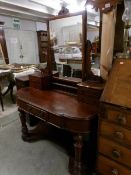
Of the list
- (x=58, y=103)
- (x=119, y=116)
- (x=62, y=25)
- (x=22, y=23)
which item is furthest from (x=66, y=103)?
A: (x=22, y=23)

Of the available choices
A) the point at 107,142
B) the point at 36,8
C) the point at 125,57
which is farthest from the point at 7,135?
the point at 36,8

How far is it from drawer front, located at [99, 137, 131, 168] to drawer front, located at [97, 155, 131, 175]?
6 cm

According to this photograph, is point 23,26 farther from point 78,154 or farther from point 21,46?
point 78,154

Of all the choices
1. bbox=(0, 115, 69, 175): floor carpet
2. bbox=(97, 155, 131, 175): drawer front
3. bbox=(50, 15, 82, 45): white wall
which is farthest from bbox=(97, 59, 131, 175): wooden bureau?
bbox=(50, 15, 82, 45): white wall

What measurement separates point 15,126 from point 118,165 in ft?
6.00

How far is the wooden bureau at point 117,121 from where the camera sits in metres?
1.15

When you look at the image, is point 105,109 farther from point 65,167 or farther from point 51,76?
point 51,76

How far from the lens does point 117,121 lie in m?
1.19

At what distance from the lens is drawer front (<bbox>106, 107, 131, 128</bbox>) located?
1122 millimetres

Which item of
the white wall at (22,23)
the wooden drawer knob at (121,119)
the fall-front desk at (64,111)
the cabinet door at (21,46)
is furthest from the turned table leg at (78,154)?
the white wall at (22,23)

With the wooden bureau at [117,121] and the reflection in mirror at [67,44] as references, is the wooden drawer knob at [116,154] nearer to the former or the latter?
the wooden bureau at [117,121]

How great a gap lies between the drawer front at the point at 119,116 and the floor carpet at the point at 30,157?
0.88 m

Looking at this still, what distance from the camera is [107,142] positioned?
4.33 feet

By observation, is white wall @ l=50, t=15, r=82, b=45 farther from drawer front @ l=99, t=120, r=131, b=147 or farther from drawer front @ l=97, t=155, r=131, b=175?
drawer front @ l=97, t=155, r=131, b=175
